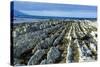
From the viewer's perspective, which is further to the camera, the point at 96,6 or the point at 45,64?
the point at 96,6

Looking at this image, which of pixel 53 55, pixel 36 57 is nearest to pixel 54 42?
pixel 53 55

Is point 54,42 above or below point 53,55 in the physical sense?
above

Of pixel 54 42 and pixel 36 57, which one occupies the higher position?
pixel 54 42

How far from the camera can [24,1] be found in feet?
7.67

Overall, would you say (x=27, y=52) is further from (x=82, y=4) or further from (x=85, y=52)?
(x=82, y=4)

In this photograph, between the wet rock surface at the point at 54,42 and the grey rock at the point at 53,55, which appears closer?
the wet rock surface at the point at 54,42

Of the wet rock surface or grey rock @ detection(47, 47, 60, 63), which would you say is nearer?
the wet rock surface

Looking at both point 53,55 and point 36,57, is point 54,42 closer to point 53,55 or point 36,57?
point 53,55
